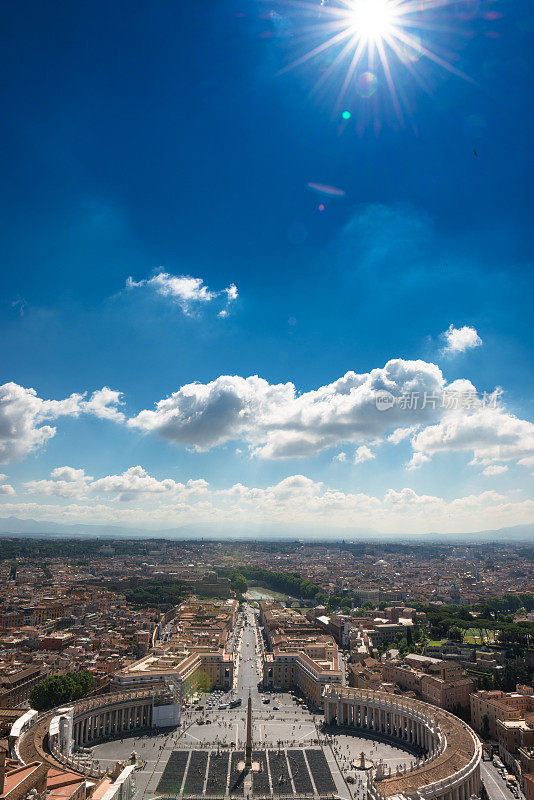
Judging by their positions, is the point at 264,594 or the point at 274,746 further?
the point at 264,594

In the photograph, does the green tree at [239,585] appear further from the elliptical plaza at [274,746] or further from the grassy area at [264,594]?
the elliptical plaza at [274,746]

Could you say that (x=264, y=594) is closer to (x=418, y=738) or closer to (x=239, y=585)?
(x=239, y=585)

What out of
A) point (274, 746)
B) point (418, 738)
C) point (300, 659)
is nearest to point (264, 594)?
point (300, 659)

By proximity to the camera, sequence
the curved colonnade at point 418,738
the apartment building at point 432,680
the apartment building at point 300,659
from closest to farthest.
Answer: the curved colonnade at point 418,738 → the apartment building at point 432,680 → the apartment building at point 300,659

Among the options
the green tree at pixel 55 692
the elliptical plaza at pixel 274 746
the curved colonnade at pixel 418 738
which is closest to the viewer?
the curved colonnade at pixel 418 738

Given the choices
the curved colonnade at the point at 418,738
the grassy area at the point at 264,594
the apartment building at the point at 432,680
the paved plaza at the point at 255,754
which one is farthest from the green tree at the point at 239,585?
the curved colonnade at the point at 418,738

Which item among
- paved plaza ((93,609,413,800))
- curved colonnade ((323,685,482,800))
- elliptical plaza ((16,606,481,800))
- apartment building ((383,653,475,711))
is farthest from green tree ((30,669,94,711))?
apartment building ((383,653,475,711))

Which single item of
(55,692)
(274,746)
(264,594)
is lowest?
(274,746)
